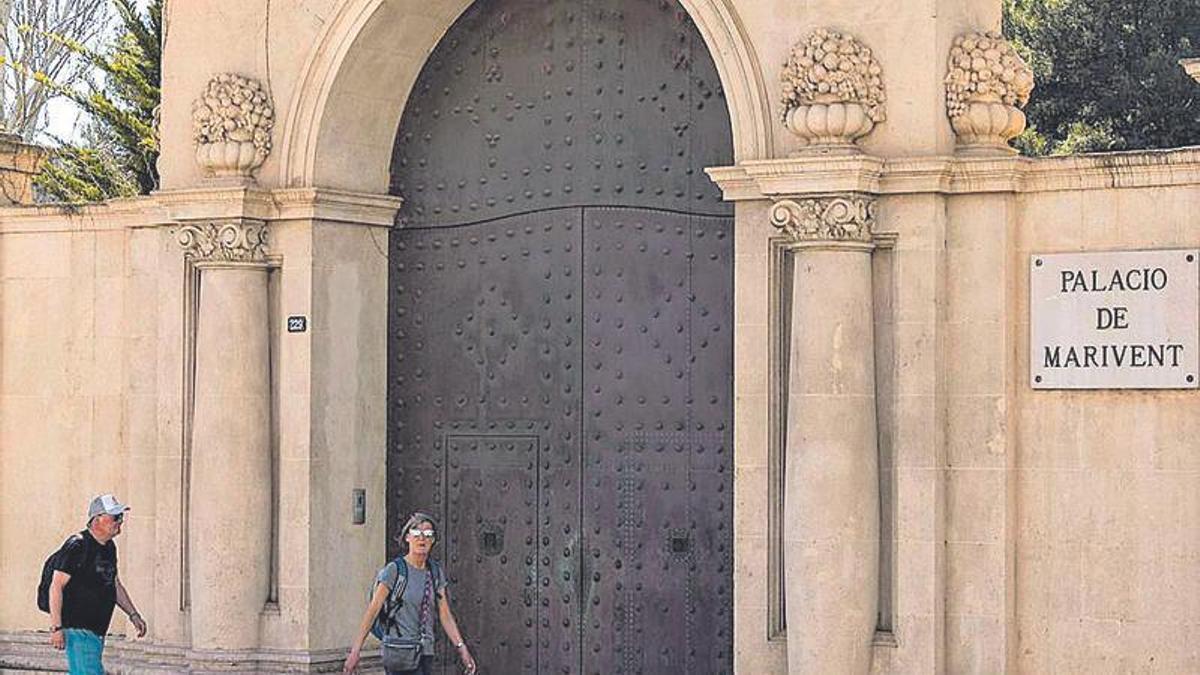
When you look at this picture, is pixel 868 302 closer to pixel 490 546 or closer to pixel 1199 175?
pixel 1199 175

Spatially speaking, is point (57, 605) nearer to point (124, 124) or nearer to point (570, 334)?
point (570, 334)

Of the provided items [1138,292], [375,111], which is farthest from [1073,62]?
[1138,292]

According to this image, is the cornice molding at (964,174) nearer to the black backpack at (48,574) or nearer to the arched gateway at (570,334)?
the arched gateway at (570,334)

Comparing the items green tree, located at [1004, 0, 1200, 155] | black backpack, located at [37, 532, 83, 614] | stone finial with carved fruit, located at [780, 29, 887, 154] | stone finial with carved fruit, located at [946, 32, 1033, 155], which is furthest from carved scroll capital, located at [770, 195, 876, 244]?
green tree, located at [1004, 0, 1200, 155]

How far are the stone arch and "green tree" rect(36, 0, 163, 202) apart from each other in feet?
47.3

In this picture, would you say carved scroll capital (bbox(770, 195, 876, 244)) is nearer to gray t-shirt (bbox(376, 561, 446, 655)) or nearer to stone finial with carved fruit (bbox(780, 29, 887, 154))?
stone finial with carved fruit (bbox(780, 29, 887, 154))

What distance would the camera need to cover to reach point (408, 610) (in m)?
13.4

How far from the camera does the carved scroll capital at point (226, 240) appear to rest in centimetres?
1558

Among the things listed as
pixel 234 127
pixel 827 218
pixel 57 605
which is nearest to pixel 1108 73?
pixel 234 127

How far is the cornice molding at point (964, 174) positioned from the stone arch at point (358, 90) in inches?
127

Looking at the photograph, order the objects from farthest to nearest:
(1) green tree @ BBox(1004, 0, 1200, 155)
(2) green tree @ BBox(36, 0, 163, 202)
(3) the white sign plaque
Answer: (2) green tree @ BBox(36, 0, 163, 202)
(1) green tree @ BBox(1004, 0, 1200, 155)
(3) the white sign plaque

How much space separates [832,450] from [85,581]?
456 cm

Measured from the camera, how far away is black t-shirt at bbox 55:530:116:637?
14.4 metres

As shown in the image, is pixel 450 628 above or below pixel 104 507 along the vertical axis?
below
